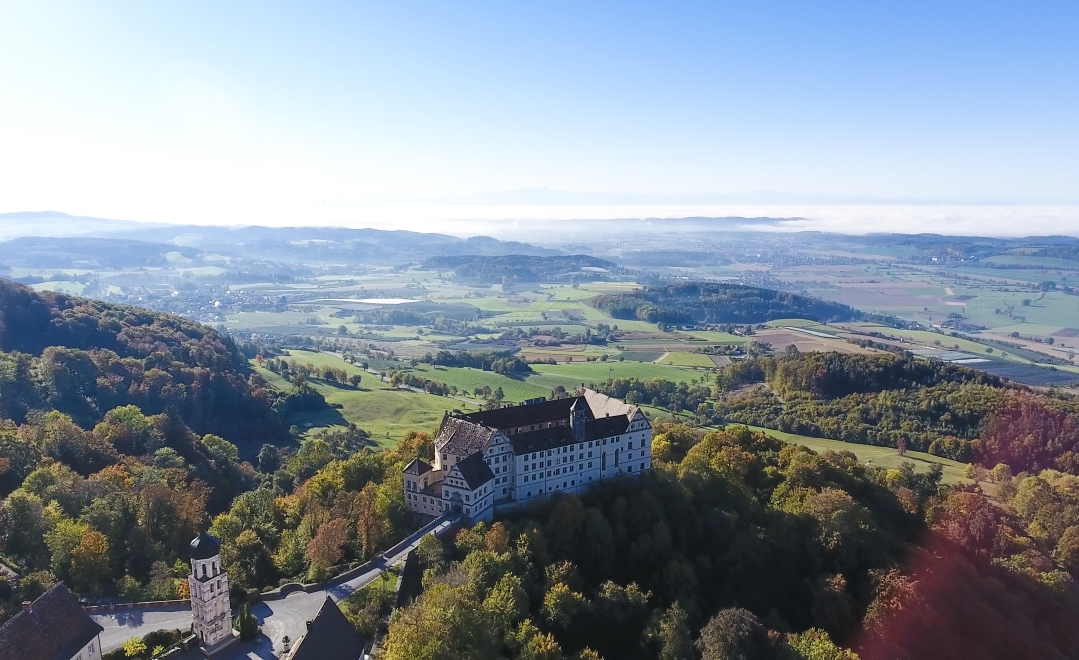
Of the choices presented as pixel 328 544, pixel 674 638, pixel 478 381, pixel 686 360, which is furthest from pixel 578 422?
pixel 686 360

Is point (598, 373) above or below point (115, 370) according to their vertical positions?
below

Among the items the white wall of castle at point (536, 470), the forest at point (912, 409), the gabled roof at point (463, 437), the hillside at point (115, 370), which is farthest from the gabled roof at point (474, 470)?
the forest at point (912, 409)

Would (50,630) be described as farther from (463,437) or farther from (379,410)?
(379,410)

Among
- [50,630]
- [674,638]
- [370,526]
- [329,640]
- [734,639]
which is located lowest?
[674,638]

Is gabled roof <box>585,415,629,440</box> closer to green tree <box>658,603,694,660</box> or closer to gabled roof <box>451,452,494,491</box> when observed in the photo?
gabled roof <box>451,452,494,491</box>

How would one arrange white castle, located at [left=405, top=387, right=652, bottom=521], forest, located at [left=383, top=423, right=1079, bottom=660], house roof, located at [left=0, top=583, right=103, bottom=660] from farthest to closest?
white castle, located at [left=405, top=387, right=652, bottom=521] → forest, located at [left=383, top=423, right=1079, bottom=660] → house roof, located at [left=0, top=583, right=103, bottom=660]

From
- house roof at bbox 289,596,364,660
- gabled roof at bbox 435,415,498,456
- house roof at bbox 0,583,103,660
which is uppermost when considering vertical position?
gabled roof at bbox 435,415,498,456

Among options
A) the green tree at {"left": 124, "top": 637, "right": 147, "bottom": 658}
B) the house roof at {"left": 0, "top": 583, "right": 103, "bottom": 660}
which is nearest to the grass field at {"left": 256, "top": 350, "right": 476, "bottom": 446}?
the green tree at {"left": 124, "top": 637, "right": 147, "bottom": 658}
